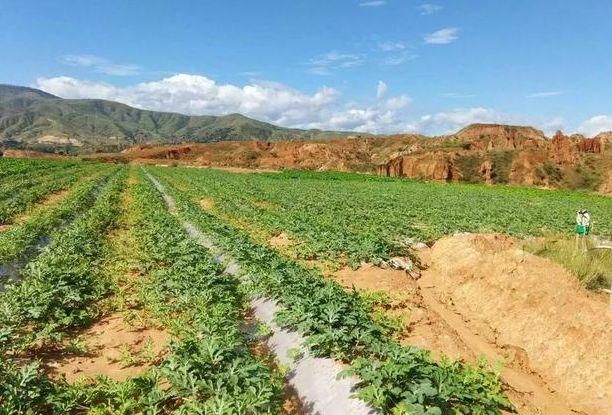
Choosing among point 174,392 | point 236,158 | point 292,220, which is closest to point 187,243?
point 292,220

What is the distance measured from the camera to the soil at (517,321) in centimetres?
693

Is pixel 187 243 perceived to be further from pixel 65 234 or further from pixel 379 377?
pixel 379 377

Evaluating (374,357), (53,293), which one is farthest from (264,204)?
(374,357)

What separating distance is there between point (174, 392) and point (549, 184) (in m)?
75.6

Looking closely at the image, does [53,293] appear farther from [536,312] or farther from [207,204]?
[207,204]

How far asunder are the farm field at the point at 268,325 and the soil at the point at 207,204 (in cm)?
838

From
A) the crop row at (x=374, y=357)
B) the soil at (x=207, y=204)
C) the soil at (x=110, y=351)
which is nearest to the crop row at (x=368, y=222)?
the soil at (x=207, y=204)

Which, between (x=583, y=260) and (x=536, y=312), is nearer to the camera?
(x=536, y=312)

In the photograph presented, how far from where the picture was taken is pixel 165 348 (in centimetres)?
741

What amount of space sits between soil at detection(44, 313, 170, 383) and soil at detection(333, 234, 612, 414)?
4.08 meters

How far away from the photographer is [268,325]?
809cm

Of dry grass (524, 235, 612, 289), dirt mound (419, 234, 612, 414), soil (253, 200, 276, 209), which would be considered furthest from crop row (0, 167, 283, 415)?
soil (253, 200, 276, 209)

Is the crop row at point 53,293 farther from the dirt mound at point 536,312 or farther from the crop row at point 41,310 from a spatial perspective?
the dirt mound at point 536,312

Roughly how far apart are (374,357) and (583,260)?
7612mm
